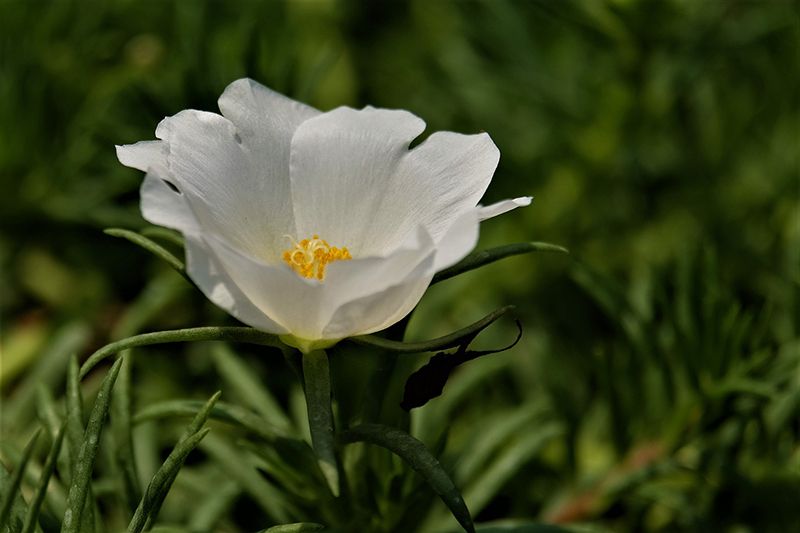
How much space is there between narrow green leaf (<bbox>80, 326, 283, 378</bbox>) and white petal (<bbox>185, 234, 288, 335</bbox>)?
0.05 meters

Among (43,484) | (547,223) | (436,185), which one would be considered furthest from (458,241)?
(547,223)

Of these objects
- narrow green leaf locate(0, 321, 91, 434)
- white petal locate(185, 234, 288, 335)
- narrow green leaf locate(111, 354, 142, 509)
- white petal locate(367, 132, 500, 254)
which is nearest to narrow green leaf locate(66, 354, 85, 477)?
narrow green leaf locate(111, 354, 142, 509)

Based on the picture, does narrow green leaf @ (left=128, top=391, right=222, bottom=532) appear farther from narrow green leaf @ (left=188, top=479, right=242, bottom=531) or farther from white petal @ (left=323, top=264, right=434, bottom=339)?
narrow green leaf @ (left=188, top=479, right=242, bottom=531)

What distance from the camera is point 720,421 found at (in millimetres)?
1434

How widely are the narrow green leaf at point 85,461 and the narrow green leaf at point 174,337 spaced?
0.02 meters

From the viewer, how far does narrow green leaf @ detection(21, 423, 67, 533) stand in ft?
2.74

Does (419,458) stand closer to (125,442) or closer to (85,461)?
(85,461)

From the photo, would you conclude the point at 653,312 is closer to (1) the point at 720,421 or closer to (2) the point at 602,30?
(1) the point at 720,421

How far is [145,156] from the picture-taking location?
96 centimetres

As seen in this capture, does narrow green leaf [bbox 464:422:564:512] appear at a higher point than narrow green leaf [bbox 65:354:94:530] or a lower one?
lower

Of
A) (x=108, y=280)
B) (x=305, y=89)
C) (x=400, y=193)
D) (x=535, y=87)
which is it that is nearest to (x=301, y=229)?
(x=400, y=193)

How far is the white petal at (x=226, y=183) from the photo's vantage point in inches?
38.5

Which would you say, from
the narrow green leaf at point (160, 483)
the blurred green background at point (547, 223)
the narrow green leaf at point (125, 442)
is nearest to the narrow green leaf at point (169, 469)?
the narrow green leaf at point (160, 483)

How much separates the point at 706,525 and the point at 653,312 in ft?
1.08
